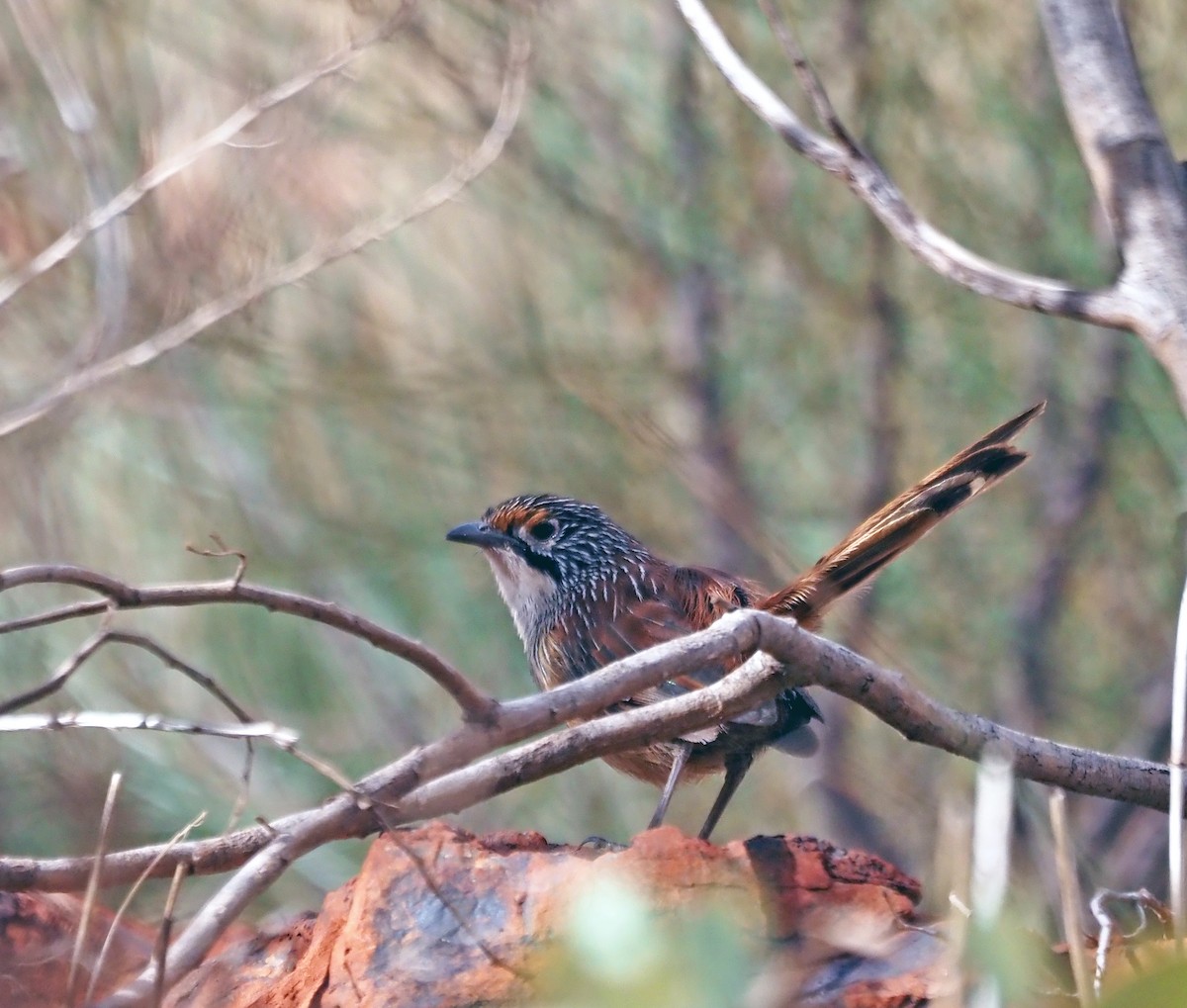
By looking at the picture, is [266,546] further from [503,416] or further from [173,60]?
[173,60]

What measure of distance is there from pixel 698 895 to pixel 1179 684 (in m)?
0.91

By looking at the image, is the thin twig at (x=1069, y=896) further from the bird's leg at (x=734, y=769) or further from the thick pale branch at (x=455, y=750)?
the bird's leg at (x=734, y=769)

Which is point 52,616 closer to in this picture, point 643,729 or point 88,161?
point 643,729

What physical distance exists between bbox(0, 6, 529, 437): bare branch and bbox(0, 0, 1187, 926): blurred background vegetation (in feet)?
2.24

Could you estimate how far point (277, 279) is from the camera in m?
5.39

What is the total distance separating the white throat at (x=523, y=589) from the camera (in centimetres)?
501

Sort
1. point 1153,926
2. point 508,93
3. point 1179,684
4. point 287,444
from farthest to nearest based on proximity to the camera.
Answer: point 287,444, point 508,93, point 1153,926, point 1179,684

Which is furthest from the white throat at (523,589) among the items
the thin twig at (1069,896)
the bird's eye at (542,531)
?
the thin twig at (1069,896)

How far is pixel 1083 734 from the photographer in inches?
272

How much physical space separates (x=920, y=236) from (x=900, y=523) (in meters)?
0.65

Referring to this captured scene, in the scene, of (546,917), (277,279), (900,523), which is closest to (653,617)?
(900,523)

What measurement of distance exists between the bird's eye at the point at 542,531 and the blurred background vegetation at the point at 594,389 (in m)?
1.05

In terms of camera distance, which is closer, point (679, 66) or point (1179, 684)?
point (1179, 684)

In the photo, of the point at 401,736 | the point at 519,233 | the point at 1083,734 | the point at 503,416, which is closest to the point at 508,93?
the point at 519,233
